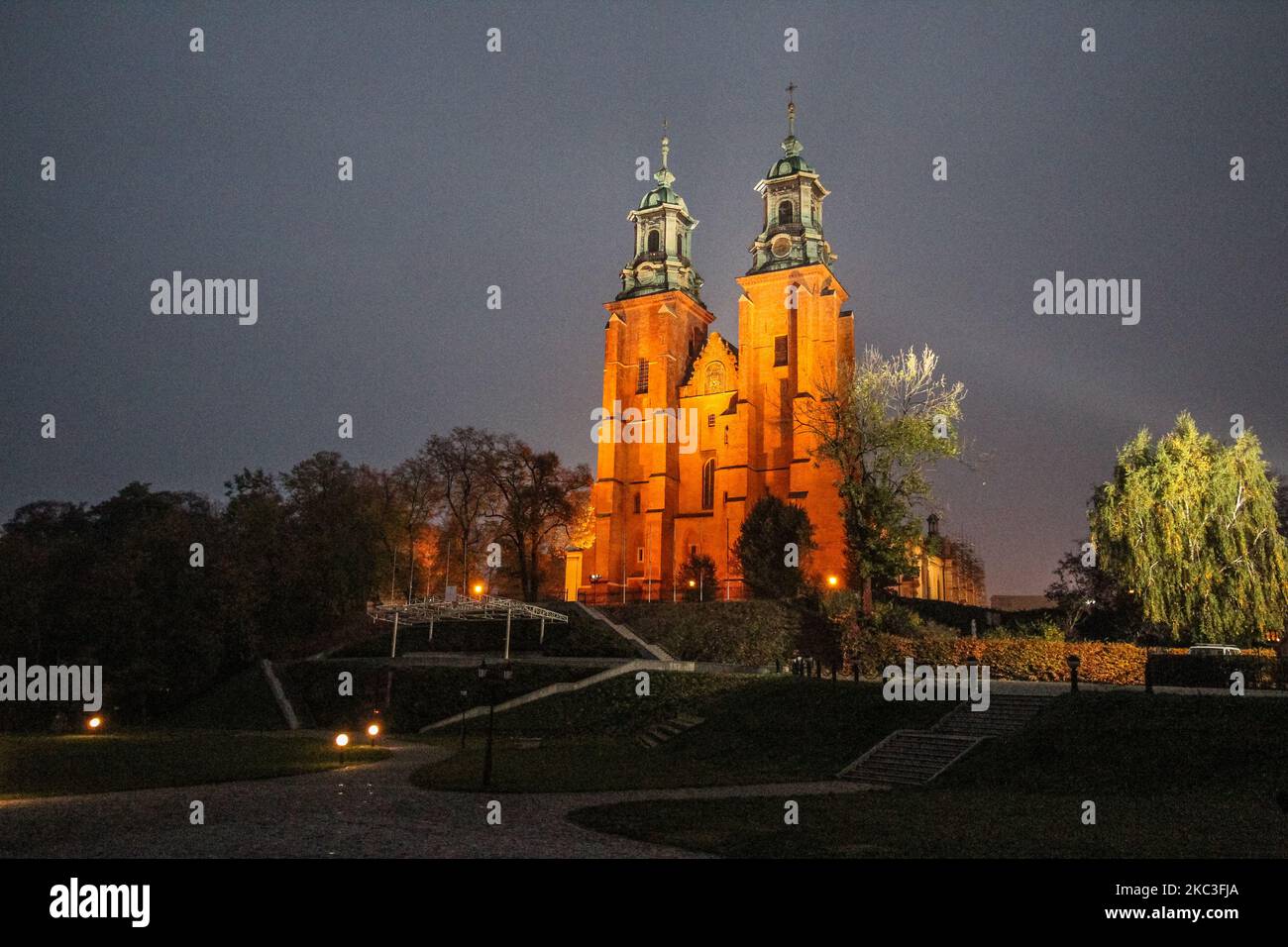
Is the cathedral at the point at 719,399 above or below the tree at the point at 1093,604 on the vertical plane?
above

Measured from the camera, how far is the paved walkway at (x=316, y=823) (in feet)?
35.4

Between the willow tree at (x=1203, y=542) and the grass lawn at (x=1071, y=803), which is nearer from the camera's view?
the grass lawn at (x=1071, y=803)

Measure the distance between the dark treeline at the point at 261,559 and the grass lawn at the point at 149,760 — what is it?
1257cm

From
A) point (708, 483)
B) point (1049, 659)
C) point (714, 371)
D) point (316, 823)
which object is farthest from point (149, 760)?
point (714, 371)

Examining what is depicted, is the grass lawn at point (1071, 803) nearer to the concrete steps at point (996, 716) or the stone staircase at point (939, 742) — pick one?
the stone staircase at point (939, 742)

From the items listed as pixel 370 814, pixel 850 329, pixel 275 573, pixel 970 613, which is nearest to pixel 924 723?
pixel 370 814

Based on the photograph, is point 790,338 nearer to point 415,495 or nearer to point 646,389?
point 646,389

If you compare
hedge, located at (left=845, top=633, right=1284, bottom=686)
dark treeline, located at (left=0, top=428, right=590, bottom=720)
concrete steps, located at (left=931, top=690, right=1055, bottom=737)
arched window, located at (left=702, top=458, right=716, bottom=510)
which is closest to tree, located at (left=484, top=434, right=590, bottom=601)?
dark treeline, located at (left=0, top=428, right=590, bottom=720)

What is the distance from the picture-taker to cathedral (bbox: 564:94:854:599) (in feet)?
197

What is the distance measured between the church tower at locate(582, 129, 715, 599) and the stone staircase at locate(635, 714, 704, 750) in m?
29.0

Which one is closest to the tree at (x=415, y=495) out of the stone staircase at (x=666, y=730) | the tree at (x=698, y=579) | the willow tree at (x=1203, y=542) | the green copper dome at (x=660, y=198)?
the tree at (x=698, y=579)

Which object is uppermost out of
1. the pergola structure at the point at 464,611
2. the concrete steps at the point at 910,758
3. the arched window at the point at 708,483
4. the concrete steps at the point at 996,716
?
the arched window at the point at 708,483

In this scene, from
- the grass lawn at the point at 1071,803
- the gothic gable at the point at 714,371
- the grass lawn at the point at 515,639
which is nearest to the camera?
the grass lawn at the point at 1071,803
